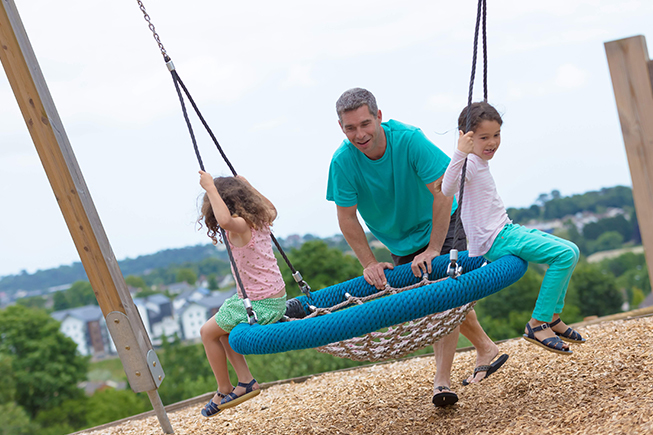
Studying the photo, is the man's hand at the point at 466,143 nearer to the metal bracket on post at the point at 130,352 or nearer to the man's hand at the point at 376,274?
the man's hand at the point at 376,274

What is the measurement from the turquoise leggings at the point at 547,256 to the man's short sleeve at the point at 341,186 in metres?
0.85

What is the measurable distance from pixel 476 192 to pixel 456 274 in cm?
46

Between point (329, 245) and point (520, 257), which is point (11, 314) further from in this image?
point (520, 257)

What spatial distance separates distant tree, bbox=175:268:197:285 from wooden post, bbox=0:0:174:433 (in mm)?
13331

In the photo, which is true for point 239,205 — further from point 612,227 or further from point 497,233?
point 612,227

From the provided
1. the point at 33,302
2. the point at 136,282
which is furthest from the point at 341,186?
the point at 136,282

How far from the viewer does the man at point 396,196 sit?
2.85 m

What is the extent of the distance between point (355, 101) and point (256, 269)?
92cm

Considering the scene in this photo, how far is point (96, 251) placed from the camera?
120 inches

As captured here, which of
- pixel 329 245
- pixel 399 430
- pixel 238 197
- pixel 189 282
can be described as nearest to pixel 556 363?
pixel 399 430

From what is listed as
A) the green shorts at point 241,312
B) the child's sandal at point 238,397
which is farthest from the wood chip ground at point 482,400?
the green shorts at point 241,312

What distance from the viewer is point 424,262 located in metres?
3.01

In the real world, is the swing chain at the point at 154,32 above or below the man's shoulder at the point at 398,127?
above

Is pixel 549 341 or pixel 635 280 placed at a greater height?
pixel 549 341
